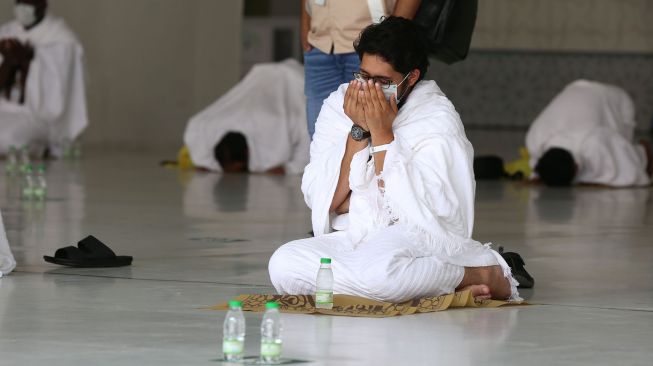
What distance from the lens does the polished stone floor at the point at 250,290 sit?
3.75m

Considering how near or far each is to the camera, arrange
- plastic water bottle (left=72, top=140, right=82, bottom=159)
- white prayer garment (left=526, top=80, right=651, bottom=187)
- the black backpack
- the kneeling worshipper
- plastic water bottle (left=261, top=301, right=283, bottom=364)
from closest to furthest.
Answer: plastic water bottle (left=261, top=301, right=283, bottom=364), the black backpack, white prayer garment (left=526, top=80, right=651, bottom=187), the kneeling worshipper, plastic water bottle (left=72, top=140, right=82, bottom=159)

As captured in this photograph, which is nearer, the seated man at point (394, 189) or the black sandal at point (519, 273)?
the seated man at point (394, 189)

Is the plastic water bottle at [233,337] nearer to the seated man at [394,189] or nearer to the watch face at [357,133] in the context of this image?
the seated man at [394,189]

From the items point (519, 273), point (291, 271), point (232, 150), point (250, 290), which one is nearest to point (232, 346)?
point (291, 271)

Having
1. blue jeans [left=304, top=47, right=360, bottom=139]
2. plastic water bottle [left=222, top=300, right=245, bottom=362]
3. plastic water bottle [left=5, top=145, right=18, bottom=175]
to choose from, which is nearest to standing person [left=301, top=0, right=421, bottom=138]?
blue jeans [left=304, top=47, right=360, bottom=139]

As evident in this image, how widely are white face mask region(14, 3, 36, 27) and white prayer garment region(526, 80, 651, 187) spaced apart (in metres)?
5.34

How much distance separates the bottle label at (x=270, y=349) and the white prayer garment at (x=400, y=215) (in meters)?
0.97

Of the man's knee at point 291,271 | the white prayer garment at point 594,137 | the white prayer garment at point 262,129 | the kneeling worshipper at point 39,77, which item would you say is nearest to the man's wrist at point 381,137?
the man's knee at point 291,271

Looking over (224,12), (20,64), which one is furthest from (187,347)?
(224,12)

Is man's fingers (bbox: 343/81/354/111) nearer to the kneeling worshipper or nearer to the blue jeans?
the blue jeans

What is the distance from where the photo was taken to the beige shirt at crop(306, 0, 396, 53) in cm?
603

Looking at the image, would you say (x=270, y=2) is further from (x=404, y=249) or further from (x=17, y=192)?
(x=404, y=249)

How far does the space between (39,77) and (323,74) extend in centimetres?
890

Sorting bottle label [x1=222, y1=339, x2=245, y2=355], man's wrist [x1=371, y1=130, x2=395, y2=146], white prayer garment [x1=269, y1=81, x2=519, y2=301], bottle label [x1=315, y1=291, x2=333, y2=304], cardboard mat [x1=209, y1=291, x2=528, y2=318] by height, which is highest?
man's wrist [x1=371, y1=130, x2=395, y2=146]
